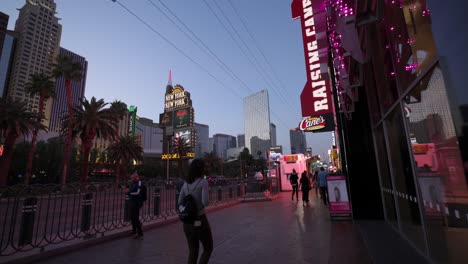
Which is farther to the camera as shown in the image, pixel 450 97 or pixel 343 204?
pixel 343 204

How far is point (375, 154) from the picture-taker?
8773mm

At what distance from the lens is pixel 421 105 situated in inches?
156

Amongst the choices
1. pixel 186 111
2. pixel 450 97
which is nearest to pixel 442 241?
pixel 450 97

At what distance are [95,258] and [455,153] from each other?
6.37 meters

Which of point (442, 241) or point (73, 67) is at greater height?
point (73, 67)

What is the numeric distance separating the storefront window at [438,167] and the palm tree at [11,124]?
3703 centimetres

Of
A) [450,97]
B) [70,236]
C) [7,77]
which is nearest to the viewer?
[450,97]

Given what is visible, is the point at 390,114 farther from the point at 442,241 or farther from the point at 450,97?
the point at 450,97

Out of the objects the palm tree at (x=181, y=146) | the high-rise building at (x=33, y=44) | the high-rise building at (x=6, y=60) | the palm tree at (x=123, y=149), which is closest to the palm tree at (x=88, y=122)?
the palm tree at (x=123, y=149)

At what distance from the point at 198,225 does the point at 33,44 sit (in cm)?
15012

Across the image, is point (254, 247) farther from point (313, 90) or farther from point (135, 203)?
point (313, 90)

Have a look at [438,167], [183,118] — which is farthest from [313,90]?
[183,118]

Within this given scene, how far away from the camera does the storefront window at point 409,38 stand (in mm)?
3260

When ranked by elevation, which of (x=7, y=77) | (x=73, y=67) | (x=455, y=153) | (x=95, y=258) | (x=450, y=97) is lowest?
(x=95, y=258)
